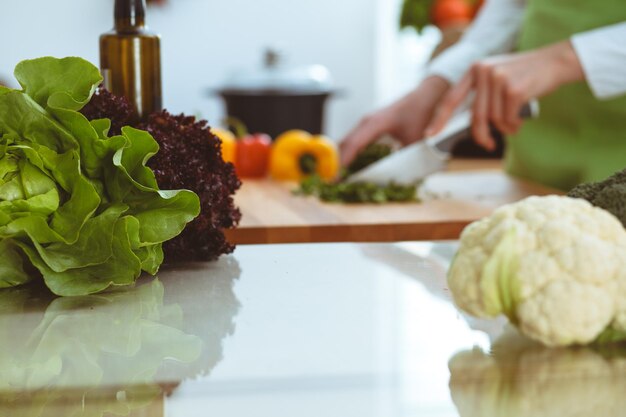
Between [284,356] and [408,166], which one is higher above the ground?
[284,356]

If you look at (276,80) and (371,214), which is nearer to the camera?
(371,214)

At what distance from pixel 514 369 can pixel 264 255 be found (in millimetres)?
486

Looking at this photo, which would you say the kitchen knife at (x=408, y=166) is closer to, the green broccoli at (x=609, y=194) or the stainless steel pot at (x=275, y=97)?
the green broccoli at (x=609, y=194)

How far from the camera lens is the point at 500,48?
2.40 metres

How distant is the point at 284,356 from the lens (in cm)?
70

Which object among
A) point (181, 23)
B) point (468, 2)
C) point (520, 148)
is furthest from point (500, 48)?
point (181, 23)

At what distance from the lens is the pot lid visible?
402 cm

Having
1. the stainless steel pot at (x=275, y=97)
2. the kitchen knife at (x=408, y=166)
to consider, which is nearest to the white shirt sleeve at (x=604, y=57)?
the kitchen knife at (x=408, y=166)

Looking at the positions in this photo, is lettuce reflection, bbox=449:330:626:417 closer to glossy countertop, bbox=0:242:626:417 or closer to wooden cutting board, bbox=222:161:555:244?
glossy countertop, bbox=0:242:626:417

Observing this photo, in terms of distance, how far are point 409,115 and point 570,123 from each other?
0.44 m

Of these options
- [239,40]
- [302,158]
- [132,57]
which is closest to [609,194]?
[132,57]

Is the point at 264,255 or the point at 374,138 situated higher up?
the point at 264,255

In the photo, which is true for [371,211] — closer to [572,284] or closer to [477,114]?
[477,114]

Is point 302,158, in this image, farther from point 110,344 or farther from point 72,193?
point 110,344
